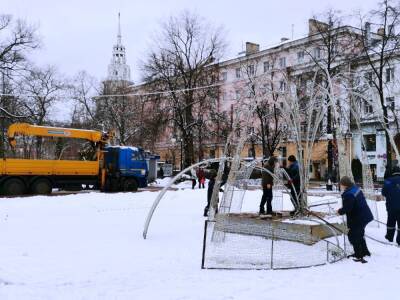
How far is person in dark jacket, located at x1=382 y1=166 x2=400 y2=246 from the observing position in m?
11.0

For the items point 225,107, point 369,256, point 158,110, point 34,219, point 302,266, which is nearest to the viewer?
point 302,266

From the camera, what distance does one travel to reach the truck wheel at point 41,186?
25797 millimetres

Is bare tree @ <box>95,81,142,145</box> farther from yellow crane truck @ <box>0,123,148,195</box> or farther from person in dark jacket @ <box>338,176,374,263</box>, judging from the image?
person in dark jacket @ <box>338,176,374,263</box>

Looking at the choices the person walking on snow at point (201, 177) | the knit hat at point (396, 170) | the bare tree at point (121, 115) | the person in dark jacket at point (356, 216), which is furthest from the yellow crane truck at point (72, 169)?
the bare tree at point (121, 115)

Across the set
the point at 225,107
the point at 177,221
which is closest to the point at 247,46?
the point at 225,107

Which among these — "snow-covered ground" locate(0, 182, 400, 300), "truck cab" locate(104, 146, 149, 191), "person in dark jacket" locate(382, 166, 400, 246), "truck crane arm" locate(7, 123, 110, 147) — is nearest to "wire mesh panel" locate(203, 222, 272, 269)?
"snow-covered ground" locate(0, 182, 400, 300)

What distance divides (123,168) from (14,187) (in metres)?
6.89

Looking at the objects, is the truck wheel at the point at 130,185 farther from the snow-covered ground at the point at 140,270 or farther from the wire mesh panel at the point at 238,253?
the wire mesh panel at the point at 238,253

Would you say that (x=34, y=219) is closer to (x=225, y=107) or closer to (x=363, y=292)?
(x=363, y=292)

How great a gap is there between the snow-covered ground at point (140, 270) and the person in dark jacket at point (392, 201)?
58cm

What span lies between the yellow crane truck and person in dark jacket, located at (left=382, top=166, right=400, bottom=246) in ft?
62.7

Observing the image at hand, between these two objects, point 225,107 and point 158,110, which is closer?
point 158,110

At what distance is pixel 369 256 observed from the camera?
370 inches

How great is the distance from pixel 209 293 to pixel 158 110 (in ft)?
124
